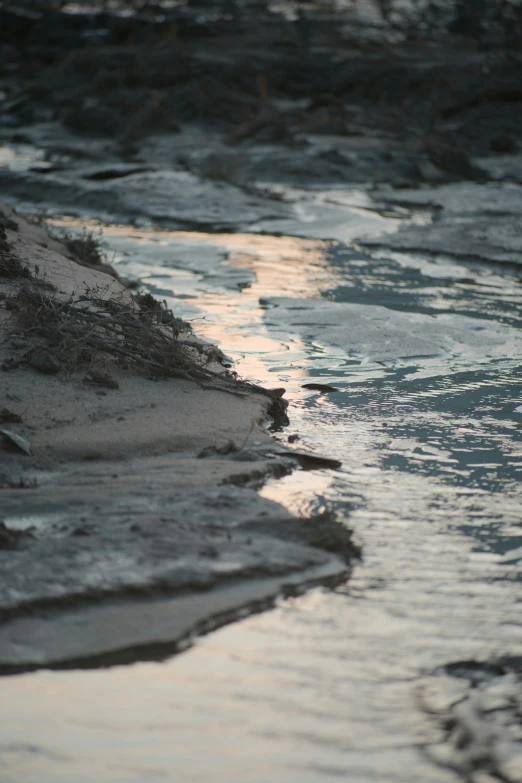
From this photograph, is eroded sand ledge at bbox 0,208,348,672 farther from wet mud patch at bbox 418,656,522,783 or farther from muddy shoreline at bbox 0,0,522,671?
wet mud patch at bbox 418,656,522,783

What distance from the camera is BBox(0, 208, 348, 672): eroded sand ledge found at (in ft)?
9.05

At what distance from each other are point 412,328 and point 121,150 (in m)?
9.22

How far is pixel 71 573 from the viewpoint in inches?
114

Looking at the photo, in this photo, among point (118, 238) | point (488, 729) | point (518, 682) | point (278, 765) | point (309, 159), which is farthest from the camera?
point (309, 159)

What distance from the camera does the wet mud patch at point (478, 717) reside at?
233 centimetres

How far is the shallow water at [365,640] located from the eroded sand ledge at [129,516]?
0.12 metres

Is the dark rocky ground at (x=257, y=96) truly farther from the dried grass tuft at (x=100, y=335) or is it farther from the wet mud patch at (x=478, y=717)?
the wet mud patch at (x=478, y=717)

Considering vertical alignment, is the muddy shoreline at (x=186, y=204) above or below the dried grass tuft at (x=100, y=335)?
below

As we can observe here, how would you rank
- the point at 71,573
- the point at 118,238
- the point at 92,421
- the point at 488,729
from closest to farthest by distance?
1. the point at 488,729
2. the point at 71,573
3. the point at 92,421
4. the point at 118,238

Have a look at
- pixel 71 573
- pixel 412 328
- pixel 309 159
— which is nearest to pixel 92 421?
pixel 71 573

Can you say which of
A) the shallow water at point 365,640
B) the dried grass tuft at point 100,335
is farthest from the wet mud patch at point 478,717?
the dried grass tuft at point 100,335

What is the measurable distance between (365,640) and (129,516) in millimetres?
901

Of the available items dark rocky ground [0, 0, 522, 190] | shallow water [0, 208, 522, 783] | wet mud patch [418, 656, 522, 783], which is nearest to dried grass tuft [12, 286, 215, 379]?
shallow water [0, 208, 522, 783]

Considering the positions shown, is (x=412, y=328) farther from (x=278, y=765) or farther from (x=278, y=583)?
(x=278, y=765)
